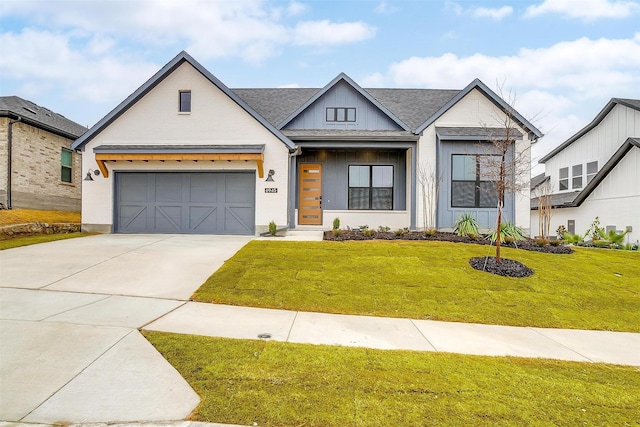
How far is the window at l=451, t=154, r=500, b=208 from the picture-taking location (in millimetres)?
13398

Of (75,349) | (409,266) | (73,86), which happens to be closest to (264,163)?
(409,266)

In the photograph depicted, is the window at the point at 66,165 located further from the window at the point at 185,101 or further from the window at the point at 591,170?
the window at the point at 591,170

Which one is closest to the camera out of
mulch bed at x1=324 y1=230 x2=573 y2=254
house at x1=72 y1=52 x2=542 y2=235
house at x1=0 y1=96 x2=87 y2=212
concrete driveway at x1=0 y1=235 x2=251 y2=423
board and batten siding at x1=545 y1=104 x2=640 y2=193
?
concrete driveway at x1=0 y1=235 x2=251 y2=423

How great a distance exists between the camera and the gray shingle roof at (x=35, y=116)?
558 inches

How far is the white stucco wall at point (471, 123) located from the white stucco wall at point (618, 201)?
209 inches

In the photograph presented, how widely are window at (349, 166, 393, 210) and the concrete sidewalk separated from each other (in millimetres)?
9288

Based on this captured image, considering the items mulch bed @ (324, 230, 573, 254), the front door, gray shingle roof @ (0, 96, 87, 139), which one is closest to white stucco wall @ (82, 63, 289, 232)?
the front door

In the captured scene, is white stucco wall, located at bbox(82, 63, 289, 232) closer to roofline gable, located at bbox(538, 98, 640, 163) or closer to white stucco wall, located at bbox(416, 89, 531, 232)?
→ white stucco wall, located at bbox(416, 89, 531, 232)

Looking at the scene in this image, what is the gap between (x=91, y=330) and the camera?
459cm

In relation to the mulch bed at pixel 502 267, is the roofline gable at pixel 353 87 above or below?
above

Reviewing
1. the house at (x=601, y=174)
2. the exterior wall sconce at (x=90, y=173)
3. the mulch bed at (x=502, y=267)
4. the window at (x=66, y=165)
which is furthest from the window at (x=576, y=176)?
the window at (x=66, y=165)

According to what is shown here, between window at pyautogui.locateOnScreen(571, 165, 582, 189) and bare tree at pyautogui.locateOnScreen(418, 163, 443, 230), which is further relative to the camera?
window at pyautogui.locateOnScreen(571, 165, 582, 189)

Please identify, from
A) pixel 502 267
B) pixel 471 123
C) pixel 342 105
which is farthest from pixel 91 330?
pixel 471 123

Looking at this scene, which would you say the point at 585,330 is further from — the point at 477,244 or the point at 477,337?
the point at 477,244
